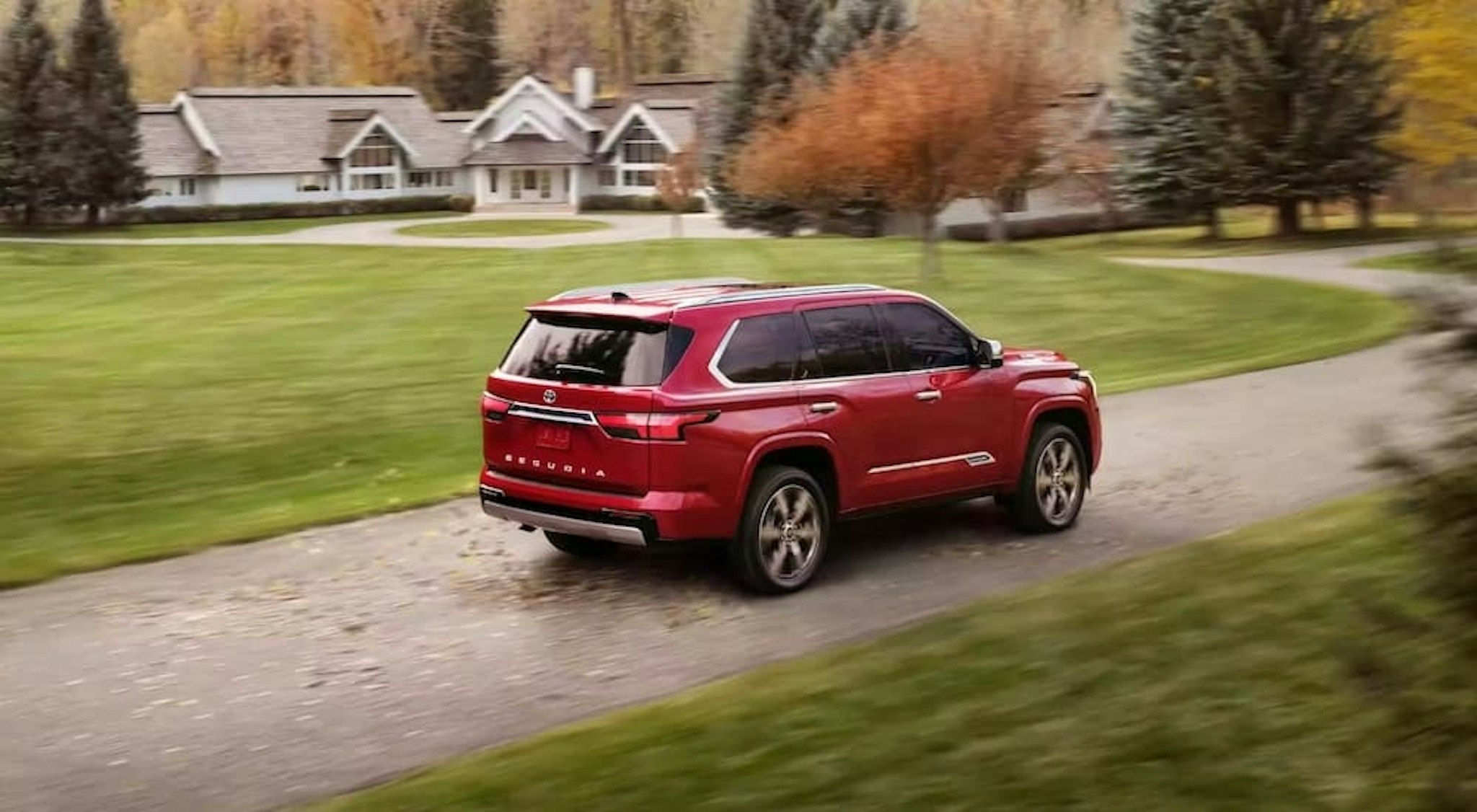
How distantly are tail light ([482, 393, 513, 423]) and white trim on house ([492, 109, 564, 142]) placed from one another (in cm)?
7265

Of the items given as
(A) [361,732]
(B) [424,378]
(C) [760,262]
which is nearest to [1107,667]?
(A) [361,732]

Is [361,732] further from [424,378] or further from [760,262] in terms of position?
[760,262]

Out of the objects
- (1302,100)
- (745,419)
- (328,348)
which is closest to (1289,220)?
(1302,100)

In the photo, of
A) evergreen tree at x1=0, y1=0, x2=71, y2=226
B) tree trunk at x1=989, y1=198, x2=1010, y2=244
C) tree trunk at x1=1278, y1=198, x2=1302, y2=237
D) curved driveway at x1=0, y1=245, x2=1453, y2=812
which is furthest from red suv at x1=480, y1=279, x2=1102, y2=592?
evergreen tree at x1=0, y1=0, x2=71, y2=226

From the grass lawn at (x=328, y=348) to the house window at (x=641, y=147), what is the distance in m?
34.1

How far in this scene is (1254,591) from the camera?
7352 mm

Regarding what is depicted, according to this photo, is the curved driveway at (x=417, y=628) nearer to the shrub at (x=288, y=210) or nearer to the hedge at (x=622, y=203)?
the shrub at (x=288, y=210)

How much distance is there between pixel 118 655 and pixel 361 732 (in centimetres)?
199

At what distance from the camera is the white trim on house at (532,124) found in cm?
8075

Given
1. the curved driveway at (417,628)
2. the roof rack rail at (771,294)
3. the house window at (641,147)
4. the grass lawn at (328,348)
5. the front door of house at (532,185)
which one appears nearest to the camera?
the curved driveway at (417,628)

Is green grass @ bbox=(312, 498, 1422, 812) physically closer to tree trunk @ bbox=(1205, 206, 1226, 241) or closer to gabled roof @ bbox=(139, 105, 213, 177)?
tree trunk @ bbox=(1205, 206, 1226, 241)

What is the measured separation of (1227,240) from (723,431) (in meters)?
44.1

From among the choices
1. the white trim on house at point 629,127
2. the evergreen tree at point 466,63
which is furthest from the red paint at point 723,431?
the evergreen tree at point 466,63

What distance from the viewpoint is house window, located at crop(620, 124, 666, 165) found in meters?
78.8
